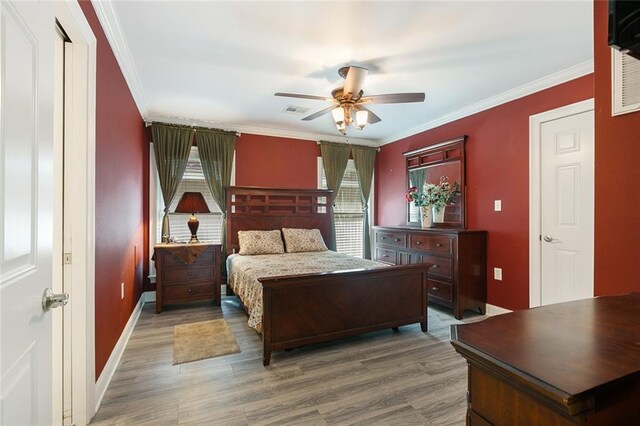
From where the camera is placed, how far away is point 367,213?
18.7 ft

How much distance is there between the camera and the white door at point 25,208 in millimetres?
727

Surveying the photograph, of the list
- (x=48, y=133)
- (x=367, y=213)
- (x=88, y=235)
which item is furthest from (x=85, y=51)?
(x=367, y=213)

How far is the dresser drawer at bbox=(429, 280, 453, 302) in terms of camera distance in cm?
377

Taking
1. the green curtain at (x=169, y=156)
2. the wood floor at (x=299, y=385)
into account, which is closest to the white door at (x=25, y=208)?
the wood floor at (x=299, y=385)

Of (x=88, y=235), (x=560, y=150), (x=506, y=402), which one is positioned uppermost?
(x=560, y=150)

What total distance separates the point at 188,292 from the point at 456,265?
333 centimetres

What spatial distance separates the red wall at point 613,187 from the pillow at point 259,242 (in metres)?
3.47

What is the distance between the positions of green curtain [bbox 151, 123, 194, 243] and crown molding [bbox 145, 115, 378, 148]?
0.13 metres

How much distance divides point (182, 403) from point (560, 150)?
398 centimetres

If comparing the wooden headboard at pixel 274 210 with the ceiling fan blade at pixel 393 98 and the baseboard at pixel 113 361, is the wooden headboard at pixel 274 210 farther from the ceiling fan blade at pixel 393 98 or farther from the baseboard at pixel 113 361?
the ceiling fan blade at pixel 393 98

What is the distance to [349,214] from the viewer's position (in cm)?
559

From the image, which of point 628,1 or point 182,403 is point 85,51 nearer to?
point 182,403

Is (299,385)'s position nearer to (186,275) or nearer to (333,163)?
(186,275)

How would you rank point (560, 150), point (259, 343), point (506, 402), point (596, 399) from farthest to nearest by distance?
point (560, 150)
point (259, 343)
point (506, 402)
point (596, 399)
